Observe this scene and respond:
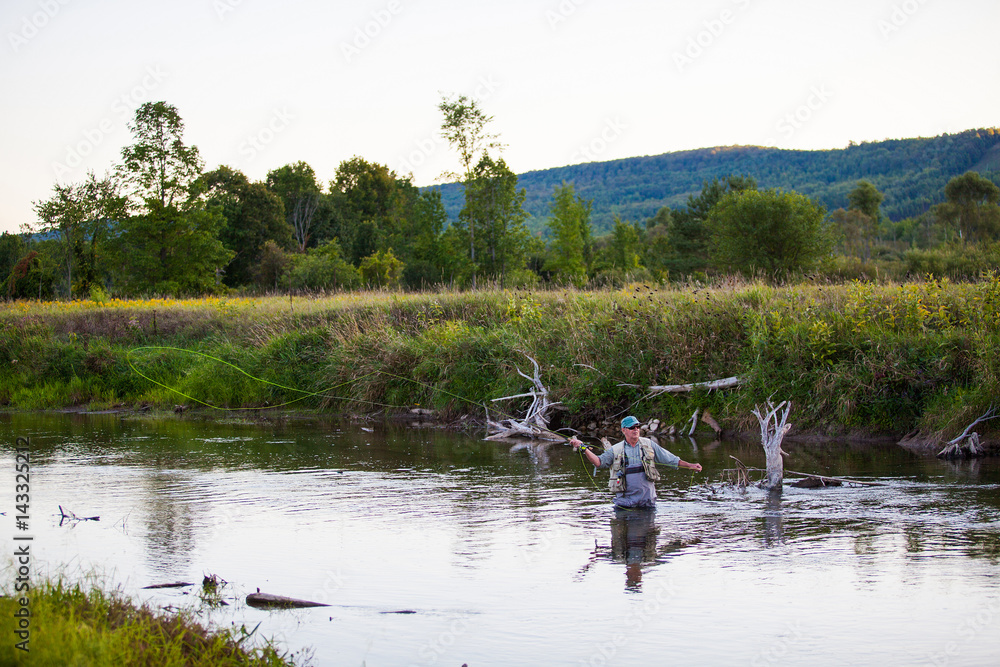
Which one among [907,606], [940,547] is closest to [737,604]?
[907,606]

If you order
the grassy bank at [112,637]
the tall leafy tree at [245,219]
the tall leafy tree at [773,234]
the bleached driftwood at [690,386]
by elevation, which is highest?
the tall leafy tree at [245,219]

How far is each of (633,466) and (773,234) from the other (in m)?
43.8

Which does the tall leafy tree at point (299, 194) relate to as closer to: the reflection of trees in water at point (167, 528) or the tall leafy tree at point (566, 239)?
the tall leafy tree at point (566, 239)

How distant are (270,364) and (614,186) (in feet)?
514

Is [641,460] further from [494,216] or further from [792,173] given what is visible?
[792,173]

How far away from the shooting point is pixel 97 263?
53.7 meters

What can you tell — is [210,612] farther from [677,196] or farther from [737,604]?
[677,196]

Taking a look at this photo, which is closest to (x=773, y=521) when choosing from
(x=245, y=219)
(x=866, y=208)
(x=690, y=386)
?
(x=690, y=386)

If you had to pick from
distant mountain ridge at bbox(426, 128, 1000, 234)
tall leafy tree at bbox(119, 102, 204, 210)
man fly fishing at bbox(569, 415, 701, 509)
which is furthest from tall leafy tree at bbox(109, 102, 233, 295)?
distant mountain ridge at bbox(426, 128, 1000, 234)

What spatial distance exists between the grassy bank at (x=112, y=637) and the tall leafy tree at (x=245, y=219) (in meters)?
56.4

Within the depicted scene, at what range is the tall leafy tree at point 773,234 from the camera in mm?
50094

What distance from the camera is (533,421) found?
1748 centimetres

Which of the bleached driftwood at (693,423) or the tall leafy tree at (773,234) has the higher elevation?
the tall leafy tree at (773,234)

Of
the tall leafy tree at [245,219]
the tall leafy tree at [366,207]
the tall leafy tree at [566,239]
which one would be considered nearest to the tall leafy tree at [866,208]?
the tall leafy tree at [566,239]
